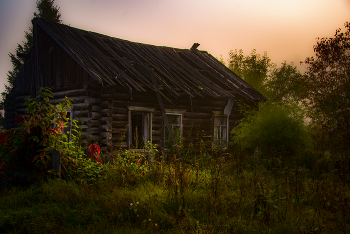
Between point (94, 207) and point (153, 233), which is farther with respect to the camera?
point (94, 207)

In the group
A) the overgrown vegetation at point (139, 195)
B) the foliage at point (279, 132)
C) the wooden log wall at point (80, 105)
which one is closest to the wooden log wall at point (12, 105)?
the wooden log wall at point (80, 105)

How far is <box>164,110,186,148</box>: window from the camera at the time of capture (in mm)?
10773

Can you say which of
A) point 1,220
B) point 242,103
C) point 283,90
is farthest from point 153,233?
point 283,90

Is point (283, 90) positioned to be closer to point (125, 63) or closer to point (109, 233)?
point (125, 63)

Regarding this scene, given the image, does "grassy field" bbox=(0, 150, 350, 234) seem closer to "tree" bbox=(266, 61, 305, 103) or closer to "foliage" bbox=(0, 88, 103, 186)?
"foliage" bbox=(0, 88, 103, 186)

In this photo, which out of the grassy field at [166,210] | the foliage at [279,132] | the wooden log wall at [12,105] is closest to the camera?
the grassy field at [166,210]

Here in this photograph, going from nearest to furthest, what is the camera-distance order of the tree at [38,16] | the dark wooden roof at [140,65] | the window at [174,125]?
the dark wooden roof at [140,65] < the window at [174,125] < the tree at [38,16]

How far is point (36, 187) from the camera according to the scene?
527 cm

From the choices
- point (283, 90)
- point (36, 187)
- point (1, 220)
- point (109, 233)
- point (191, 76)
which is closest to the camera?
point (109, 233)

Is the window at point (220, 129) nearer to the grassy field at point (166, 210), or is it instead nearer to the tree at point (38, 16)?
the grassy field at point (166, 210)

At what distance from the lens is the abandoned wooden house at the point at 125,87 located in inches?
369

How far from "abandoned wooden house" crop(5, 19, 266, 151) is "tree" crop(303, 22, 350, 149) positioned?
252cm

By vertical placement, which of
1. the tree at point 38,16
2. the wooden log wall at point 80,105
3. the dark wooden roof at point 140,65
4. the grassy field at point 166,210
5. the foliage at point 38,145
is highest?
the tree at point 38,16

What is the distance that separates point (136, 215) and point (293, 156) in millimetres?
7808
